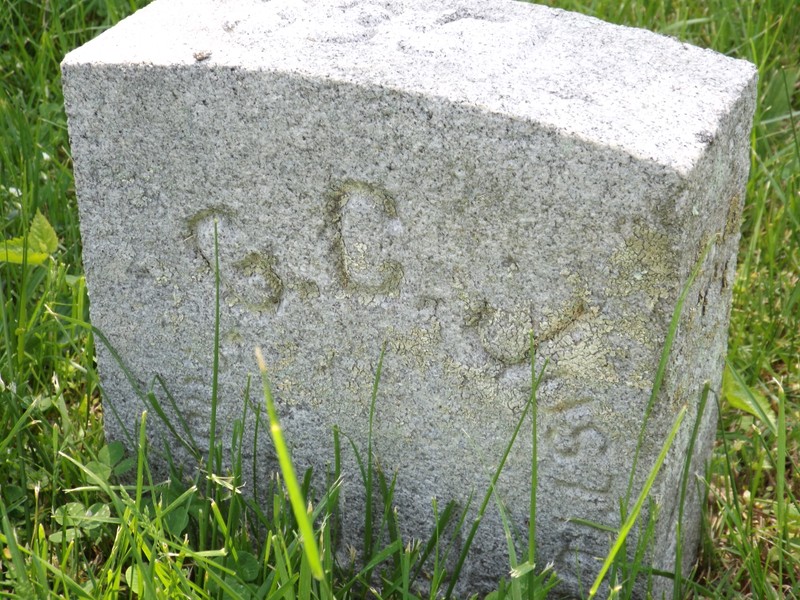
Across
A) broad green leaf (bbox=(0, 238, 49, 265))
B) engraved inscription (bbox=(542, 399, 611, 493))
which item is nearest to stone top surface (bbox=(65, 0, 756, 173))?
engraved inscription (bbox=(542, 399, 611, 493))

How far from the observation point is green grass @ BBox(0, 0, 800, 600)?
4.31ft

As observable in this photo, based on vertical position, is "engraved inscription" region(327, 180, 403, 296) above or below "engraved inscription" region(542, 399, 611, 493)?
above

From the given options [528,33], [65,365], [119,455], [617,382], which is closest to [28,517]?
[119,455]

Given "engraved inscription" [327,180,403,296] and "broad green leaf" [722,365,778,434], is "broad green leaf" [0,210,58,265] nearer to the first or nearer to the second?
"engraved inscription" [327,180,403,296]

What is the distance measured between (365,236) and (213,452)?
15.4 inches

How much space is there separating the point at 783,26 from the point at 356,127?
1.80 metres

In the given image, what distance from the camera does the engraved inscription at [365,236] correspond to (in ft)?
4.18

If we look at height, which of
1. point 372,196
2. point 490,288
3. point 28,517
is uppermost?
point 372,196

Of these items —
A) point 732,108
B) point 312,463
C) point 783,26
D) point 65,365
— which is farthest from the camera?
point 783,26

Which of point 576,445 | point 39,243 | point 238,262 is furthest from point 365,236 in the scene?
point 39,243

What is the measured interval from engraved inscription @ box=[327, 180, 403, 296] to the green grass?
24cm

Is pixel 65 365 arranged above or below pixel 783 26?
below

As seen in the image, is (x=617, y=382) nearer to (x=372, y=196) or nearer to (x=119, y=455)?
(x=372, y=196)

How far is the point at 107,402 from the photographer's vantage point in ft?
5.17
